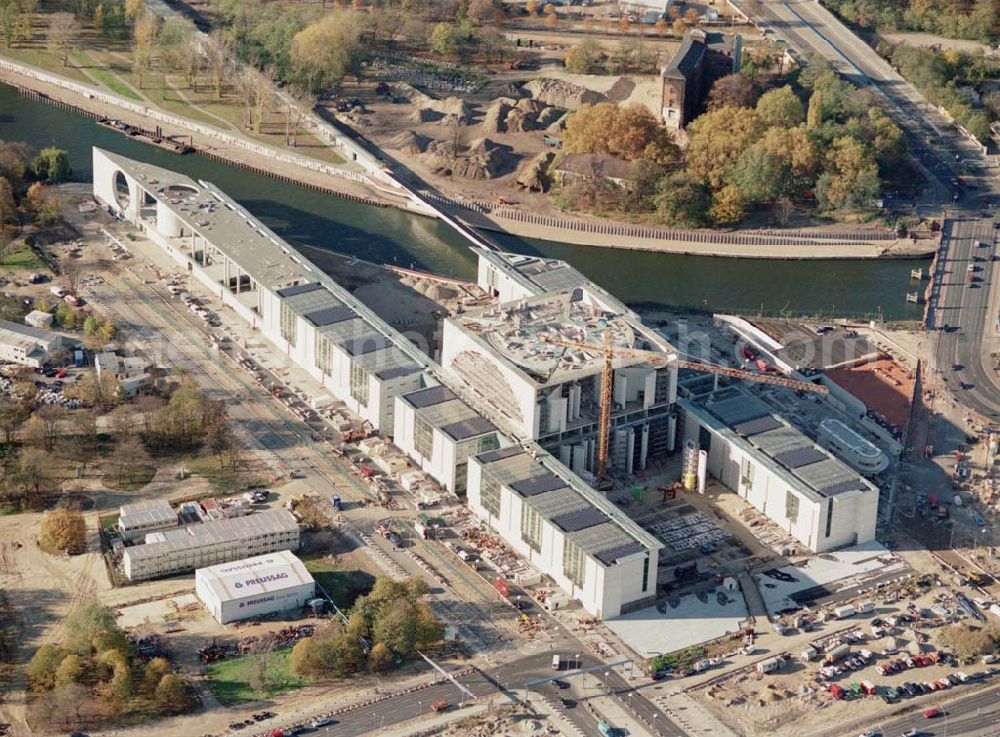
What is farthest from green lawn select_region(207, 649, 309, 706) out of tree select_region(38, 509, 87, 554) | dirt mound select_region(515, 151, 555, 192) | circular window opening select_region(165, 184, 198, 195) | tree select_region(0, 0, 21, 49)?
tree select_region(0, 0, 21, 49)

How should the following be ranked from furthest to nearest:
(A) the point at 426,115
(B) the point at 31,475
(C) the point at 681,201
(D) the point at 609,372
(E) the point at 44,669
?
(A) the point at 426,115 → (C) the point at 681,201 → (D) the point at 609,372 → (B) the point at 31,475 → (E) the point at 44,669

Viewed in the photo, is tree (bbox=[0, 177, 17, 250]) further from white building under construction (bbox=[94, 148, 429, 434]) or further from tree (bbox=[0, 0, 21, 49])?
tree (bbox=[0, 0, 21, 49])

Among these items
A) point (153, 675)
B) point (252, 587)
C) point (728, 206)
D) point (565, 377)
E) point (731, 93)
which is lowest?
point (153, 675)

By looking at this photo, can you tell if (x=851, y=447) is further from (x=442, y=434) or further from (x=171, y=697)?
(x=171, y=697)

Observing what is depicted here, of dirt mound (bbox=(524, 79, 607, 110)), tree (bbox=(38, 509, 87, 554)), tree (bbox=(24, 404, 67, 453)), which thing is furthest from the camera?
dirt mound (bbox=(524, 79, 607, 110))

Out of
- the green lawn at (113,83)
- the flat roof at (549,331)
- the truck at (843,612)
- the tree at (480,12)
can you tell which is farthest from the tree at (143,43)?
the truck at (843,612)

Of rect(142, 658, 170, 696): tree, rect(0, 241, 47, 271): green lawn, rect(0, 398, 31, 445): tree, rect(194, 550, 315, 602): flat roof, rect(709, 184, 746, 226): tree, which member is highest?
rect(709, 184, 746, 226): tree

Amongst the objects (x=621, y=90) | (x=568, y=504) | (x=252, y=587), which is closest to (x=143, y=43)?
(x=621, y=90)

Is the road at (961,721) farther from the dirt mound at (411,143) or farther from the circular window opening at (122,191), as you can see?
the dirt mound at (411,143)
